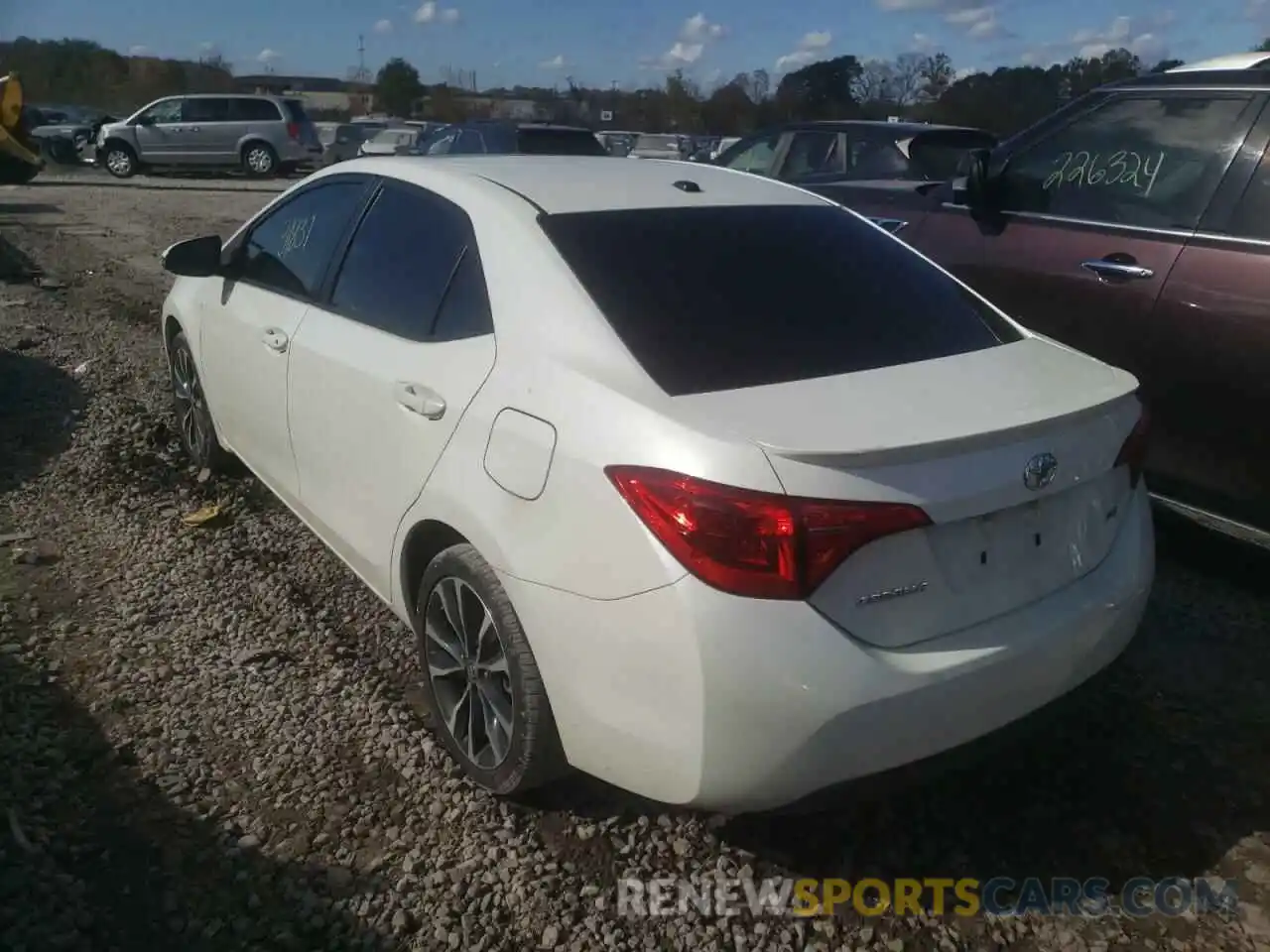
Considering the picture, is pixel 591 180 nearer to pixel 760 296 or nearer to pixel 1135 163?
pixel 760 296

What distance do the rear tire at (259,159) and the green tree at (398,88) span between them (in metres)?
28.6

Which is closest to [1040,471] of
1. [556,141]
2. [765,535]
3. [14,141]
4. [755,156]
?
[765,535]

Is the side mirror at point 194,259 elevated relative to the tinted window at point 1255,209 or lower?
lower

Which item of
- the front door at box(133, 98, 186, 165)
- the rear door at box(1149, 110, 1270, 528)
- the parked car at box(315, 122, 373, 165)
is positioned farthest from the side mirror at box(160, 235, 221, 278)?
the parked car at box(315, 122, 373, 165)

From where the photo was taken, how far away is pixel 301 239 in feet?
12.6

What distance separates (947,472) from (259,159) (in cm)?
2592

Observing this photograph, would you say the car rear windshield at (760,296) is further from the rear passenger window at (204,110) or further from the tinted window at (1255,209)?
the rear passenger window at (204,110)

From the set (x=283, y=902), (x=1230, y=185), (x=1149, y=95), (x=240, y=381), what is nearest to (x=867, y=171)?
(x=1149, y=95)

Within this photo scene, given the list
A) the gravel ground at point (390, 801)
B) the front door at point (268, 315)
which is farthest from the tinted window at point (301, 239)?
the gravel ground at point (390, 801)

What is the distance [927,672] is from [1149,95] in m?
3.28

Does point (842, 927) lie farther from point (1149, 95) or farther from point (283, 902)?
→ point (1149, 95)

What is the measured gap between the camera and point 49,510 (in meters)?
4.57

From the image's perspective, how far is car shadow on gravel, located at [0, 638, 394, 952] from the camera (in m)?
2.34

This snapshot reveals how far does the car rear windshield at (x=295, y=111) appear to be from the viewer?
82.5 ft
